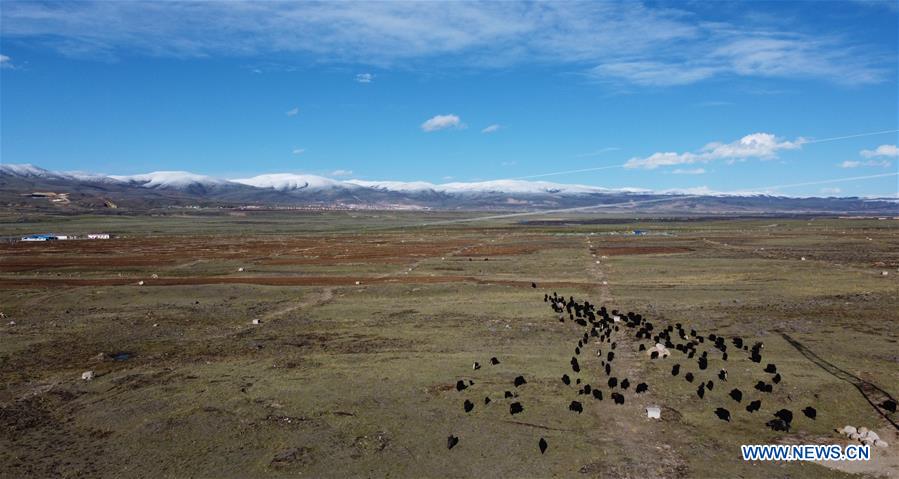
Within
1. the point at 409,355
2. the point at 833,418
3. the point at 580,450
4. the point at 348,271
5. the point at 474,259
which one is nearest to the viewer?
the point at 580,450

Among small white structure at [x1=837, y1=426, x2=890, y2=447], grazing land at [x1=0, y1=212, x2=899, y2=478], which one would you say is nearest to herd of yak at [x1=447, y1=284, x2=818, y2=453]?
grazing land at [x1=0, y1=212, x2=899, y2=478]

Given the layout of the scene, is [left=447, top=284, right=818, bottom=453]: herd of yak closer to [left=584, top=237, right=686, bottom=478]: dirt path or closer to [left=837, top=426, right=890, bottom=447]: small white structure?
[left=584, top=237, right=686, bottom=478]: dirt path

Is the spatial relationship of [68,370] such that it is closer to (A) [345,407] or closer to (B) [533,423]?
(A) [345,407]

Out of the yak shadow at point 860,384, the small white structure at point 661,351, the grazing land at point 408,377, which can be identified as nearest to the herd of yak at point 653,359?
the small white structure at point 661,351

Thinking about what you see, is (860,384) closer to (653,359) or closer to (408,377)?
(653,359)

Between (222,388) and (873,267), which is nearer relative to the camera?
(222,388)

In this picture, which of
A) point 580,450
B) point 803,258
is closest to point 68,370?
point 580,450
